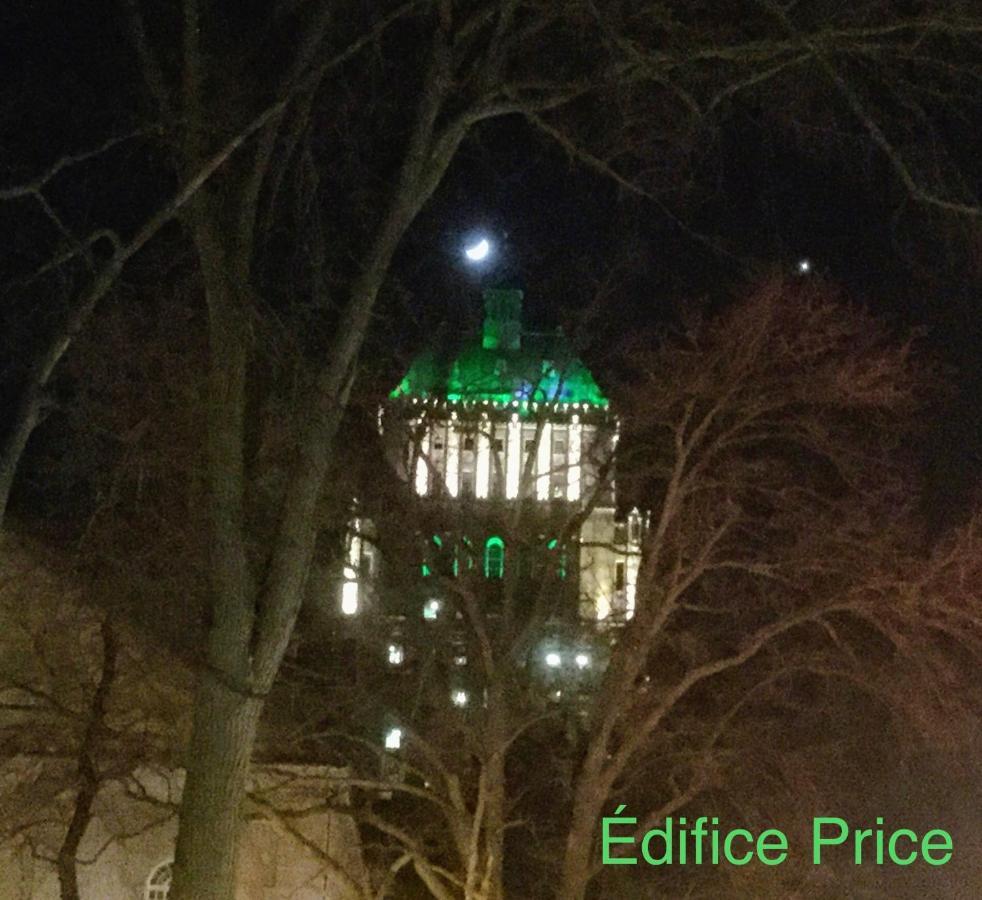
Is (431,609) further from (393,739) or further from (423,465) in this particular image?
(423,465)

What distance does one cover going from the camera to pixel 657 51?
8.14m

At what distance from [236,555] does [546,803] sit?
35.9 feet

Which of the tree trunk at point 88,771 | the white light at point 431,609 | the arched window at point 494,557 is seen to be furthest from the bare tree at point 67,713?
the arched window at point 494,557

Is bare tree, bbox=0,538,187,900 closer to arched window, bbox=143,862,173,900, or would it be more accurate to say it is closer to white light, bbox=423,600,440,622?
arched window, bbox=143,862,173,900

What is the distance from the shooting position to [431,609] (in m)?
14.4

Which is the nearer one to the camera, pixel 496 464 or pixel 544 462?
pixel 496 464

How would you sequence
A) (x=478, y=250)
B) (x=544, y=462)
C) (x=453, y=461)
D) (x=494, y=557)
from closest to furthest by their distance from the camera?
1. (x=478, y=250)
2. (x=453, y=461)
3. (x=494, y=557)
4. (x=544, y=462)

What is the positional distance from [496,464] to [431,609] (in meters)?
1.94

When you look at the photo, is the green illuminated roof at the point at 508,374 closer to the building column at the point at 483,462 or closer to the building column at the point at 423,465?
the building column at the point at 483,462

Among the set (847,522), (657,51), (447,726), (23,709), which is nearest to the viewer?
(657,51)

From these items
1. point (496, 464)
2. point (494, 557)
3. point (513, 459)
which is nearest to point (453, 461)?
point (496, 464)

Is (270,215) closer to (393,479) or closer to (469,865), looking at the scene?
(393,479)

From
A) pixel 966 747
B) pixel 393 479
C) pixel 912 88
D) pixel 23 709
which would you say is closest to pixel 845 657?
pixel 966 747

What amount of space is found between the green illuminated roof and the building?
0.02 metres
